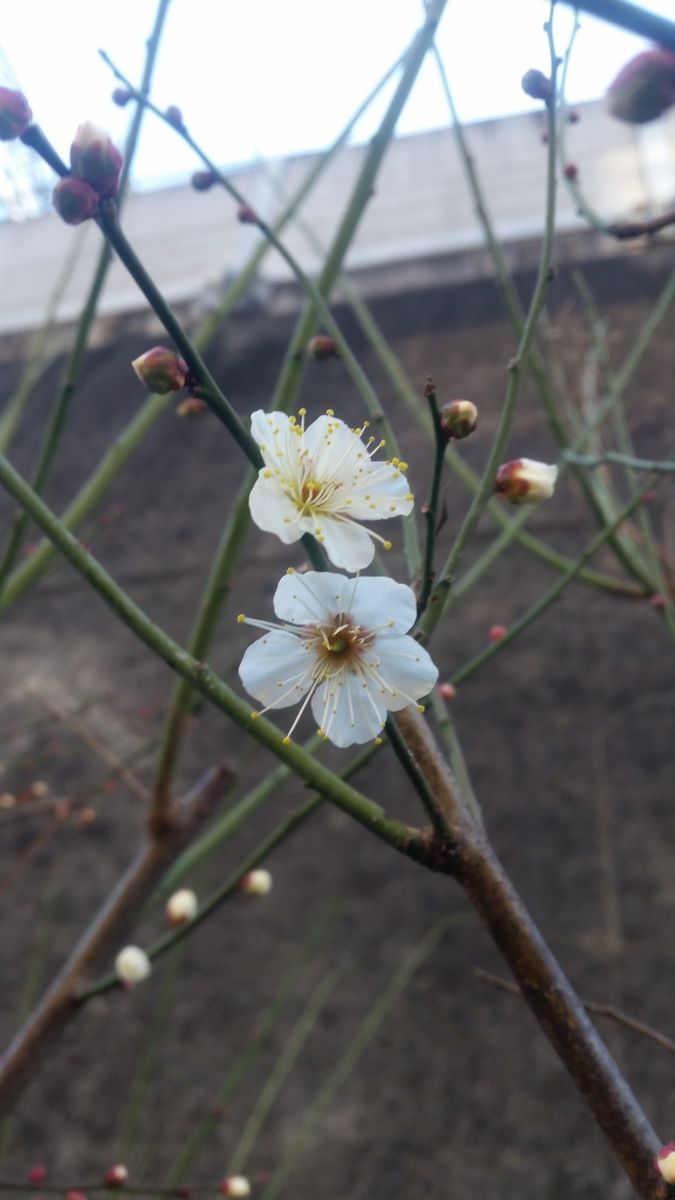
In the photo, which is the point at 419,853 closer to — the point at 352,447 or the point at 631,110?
the point at 352,447

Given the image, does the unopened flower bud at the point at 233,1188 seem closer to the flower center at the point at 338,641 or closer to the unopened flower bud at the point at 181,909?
the unopened flower bud at the point at 181,909


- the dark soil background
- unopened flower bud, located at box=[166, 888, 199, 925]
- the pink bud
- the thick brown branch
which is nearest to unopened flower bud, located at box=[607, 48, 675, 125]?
the pink bud

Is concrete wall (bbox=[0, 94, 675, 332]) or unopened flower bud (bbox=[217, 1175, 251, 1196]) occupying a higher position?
concrete wall (bbox=[0, 94, 675, 332])

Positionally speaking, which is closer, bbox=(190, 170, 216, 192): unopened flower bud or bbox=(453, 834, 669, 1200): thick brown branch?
bbox=(453, 834, 669, 1200): thick brown branch

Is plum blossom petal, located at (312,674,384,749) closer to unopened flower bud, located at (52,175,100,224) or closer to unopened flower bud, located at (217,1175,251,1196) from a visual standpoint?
unopened flower bud, located at (52,175,100,224)

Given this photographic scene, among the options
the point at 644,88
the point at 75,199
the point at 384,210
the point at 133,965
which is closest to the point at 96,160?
the point at 75,199

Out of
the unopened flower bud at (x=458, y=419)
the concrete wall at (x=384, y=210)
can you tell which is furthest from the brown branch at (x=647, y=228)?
the concrete wall at (x=384, y=210)
